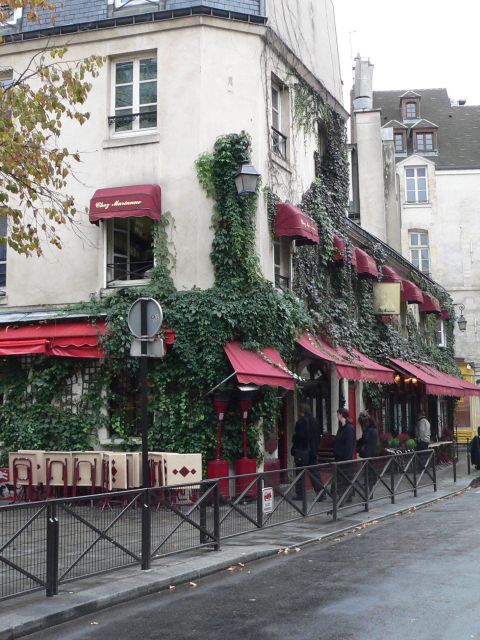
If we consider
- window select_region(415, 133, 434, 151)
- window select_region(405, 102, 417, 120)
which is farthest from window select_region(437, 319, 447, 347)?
window select_region(405, 102, 417, 120)

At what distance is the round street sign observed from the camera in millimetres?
9148

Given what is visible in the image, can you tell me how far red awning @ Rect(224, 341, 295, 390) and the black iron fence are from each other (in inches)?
81.1

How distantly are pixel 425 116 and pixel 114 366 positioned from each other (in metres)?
39.2

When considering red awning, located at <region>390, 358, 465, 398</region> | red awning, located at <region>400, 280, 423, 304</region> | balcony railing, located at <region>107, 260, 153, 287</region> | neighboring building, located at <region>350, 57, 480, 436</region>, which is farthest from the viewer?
neighboring building, located at <region>350, 57, 480, 436</region>

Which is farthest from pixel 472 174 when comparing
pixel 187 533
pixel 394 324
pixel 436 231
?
pixel 187 533

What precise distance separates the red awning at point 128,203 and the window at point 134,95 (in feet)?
5.03

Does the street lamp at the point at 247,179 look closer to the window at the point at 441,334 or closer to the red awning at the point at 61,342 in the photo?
the red awning at the point at 61,342

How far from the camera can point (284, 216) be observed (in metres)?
16.1

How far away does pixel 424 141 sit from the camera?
46.4m

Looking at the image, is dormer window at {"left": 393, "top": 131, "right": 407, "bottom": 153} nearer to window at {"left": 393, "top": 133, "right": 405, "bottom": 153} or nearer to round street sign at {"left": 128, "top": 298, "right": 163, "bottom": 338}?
window at {"left": 393, "top": 133, "right": 405, "bottom": 153}

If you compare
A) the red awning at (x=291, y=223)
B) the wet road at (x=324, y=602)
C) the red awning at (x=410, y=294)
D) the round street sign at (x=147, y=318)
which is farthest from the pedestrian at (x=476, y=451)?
the round street sign at (x=147, y=318)

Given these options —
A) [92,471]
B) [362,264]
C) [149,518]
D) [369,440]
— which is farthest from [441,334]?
[149,518]

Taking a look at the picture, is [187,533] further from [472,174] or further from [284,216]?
[472,174]

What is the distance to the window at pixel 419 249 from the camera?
43812 millimetres
